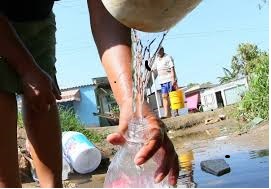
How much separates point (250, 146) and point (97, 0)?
3569mm

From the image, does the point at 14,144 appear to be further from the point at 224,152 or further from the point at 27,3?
the point at 224,152

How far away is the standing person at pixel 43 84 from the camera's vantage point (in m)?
1.67

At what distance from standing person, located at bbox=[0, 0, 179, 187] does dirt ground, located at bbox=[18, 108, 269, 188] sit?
237 centimetres

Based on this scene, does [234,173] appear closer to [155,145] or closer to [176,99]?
[155,145]

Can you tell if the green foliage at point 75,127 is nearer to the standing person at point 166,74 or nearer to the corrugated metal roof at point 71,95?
the standing person at point 166,74

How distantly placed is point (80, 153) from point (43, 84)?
3766 mm

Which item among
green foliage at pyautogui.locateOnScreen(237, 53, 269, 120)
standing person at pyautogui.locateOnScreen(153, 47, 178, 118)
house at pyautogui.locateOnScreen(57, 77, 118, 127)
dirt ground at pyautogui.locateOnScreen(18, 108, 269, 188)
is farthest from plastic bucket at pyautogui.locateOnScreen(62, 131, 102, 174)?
house at pyautogui.locateOnScreen(57, 77, 118, 127)

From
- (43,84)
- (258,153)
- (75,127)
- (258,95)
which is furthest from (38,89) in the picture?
A: (75,127)

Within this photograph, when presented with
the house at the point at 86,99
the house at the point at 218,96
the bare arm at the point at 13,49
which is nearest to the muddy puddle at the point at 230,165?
the bare arm at the point at 13,49

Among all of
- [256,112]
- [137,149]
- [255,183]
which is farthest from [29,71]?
[256,112]

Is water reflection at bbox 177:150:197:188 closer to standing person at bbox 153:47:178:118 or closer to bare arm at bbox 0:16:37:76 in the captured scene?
bare arm at bbox 0:16:37:76

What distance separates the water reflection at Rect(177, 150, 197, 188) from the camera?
324cm

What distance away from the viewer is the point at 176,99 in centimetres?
1000

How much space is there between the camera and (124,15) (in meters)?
1.46
